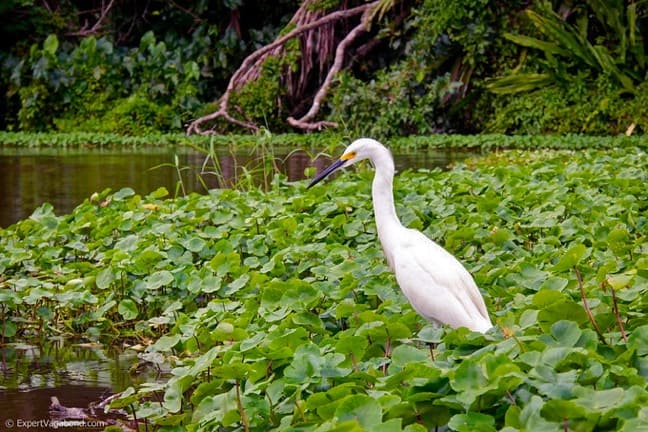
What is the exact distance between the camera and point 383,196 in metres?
4.01

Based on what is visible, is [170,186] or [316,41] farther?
[316,41]

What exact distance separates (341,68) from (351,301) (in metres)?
12.7

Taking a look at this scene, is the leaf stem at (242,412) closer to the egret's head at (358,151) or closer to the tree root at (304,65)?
the egret's head at (358,151)

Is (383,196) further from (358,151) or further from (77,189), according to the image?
(77,189)

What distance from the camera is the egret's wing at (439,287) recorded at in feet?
10.7

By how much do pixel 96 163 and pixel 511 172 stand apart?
21.6ft

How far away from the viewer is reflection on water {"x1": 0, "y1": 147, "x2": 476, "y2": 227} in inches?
346

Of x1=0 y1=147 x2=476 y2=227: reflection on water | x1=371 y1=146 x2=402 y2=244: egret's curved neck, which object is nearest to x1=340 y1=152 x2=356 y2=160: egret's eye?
x1=371 y1=146 x2=402 y2=244: egret's curved neck

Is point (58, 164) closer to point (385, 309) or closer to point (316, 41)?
point (316, 41)

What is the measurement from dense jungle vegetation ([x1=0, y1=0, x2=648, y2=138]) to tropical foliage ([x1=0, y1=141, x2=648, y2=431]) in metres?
6.66

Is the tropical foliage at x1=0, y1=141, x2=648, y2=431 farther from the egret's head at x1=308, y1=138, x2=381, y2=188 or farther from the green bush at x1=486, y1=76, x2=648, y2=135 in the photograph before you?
the green bush at x1=486, y1=76, x2=648, y2=135

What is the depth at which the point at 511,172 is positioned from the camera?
7.00 metres

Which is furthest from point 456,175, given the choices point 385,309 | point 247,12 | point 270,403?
point 247,12

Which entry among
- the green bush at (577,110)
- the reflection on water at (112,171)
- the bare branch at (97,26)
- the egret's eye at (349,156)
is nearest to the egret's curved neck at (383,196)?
the egret's eye at (349,156)
